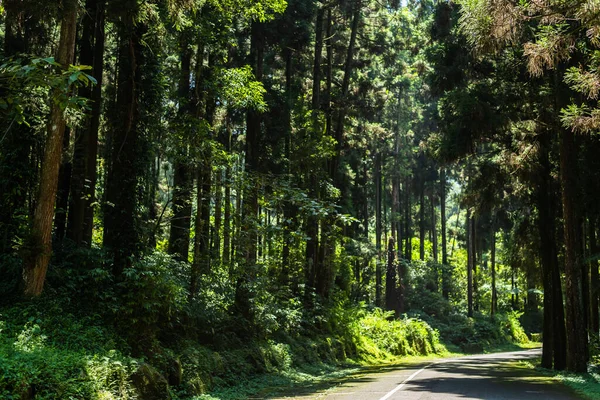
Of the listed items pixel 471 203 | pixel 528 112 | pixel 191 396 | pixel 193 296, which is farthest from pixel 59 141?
pixel 471 203

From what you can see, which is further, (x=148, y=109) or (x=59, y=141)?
(x=148, y=109)

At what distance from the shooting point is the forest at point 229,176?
35.9ft

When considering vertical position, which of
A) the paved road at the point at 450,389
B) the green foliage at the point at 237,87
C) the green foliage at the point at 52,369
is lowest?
the paved road at the point at 450,389

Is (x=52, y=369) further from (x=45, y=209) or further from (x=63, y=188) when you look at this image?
(x=63, y=188)

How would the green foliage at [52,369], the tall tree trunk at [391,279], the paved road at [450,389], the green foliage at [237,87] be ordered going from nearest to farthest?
the green foliage at [52,369] < the paved road at [450,389] < the green foliage at [237,87] < the tall tree trunk at [391,279]

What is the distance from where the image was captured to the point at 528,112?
2003cm

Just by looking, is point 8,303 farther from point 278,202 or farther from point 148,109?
point 278,202

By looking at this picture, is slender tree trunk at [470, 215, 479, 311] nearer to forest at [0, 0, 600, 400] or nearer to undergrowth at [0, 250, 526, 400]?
forest at [0, 0, 600, 400]

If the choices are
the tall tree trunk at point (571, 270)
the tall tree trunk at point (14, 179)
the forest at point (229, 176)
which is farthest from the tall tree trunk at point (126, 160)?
the tall tree trunk at point (571, 270)

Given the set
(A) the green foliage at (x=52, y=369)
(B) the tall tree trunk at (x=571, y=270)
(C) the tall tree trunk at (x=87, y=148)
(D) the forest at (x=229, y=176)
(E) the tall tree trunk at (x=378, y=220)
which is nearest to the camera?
(A) the green foliage at (x=52, y=369)

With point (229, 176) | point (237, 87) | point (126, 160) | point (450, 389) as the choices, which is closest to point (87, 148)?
point (126, 160)

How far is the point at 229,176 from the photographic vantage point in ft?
Answer: 56.2

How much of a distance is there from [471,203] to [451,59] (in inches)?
228

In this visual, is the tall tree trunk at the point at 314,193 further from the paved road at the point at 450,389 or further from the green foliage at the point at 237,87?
the paved road at the point at 450,389
